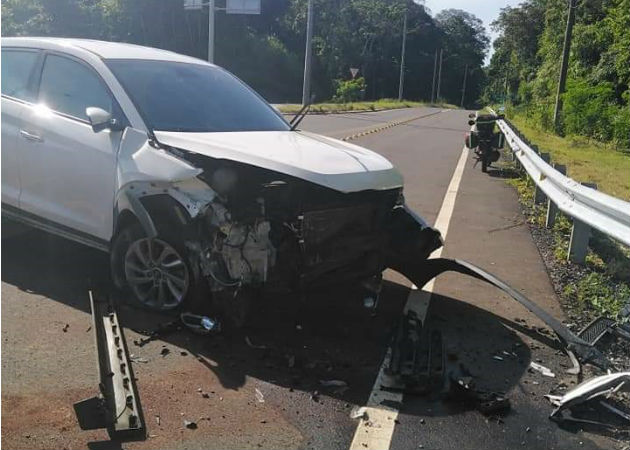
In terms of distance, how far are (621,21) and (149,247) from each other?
33.7 m

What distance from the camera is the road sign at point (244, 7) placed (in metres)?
32.4

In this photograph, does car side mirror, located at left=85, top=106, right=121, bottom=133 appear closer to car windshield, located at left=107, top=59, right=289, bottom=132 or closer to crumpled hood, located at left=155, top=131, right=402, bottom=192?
car windshield, located at left=107, top=59, right=289, bottom=132

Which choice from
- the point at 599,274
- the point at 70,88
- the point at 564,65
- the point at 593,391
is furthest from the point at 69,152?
the point at 564,65

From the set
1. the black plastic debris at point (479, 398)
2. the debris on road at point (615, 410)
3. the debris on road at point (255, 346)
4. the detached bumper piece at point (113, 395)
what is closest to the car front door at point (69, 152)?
the detached bumper piece at point (113, 395)

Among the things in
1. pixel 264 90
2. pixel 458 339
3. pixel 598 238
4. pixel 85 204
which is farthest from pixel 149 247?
pixel 264 90

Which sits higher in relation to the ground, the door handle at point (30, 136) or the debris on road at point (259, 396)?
the door handle at point (30, 136)

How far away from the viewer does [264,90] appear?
75.9m

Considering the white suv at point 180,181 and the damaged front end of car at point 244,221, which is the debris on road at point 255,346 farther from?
the white suv at point 180,181

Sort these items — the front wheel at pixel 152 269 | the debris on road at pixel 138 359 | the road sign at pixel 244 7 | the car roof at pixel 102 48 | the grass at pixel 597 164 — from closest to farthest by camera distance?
1. the debris on road at pixel 138 359
2. the front wheel at pixel 152 269
3. the car roof at pixel 102 48
4. the grass at pixel 597 164
5. the road sign at pixel 244 7

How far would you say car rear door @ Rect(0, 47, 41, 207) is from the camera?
5570 millimetres

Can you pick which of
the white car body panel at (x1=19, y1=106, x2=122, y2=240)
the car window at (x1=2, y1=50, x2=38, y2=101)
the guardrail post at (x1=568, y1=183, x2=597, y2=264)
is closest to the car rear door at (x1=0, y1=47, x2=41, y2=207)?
the car window at (x1=2, y1=50, x2=38, y2=101)

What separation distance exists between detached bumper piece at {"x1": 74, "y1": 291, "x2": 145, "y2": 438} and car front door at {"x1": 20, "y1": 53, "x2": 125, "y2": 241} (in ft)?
3.25

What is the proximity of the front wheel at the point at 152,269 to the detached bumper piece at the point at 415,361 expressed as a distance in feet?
4.78

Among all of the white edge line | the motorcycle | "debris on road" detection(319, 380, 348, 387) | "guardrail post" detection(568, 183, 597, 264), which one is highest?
the motorcycle
